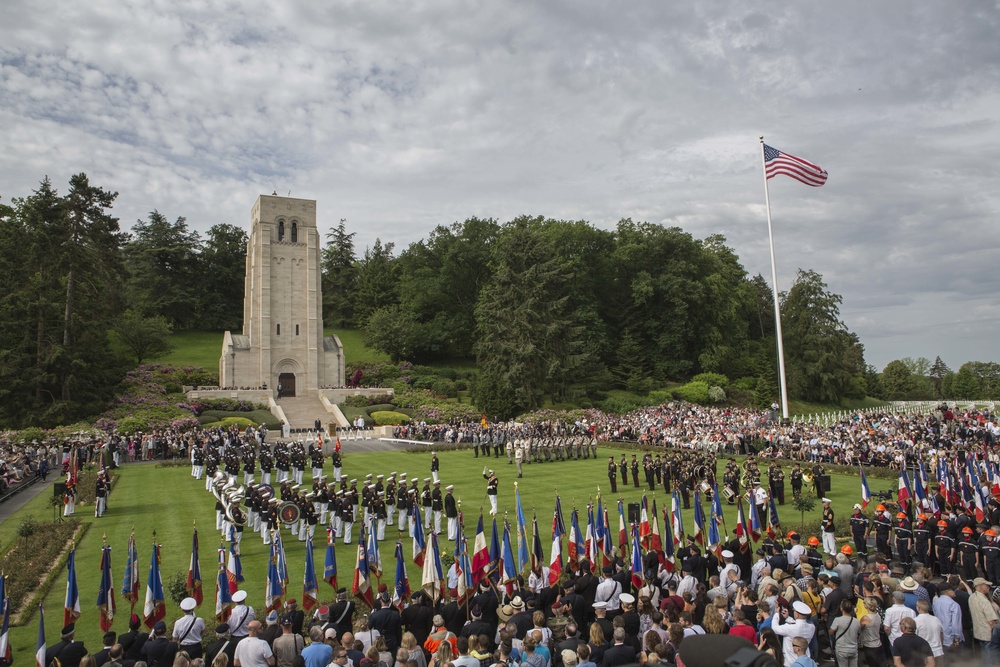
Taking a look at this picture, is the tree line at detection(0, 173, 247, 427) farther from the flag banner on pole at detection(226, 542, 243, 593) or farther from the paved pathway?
the flag banner on pole at detection(226, 542, 243, 593)

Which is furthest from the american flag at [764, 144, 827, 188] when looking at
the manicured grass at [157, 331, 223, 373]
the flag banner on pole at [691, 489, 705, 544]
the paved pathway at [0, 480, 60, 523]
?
the manicured grass at [157, 331, 223, 373]

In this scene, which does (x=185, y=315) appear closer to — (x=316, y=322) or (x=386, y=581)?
(x=316, y=322)

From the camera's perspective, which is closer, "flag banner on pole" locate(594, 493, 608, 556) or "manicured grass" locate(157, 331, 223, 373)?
"flag banner on pole" locate(594, 493, 608, 556)

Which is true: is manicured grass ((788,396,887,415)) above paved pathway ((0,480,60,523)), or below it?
above

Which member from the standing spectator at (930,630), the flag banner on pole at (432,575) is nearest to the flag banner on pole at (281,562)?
the flag banner on pole at (432,575)

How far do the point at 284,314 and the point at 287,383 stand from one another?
17.7 ft

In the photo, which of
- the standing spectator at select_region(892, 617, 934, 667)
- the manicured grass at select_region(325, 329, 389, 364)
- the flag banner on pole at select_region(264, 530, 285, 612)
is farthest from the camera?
the manicured grass at select_region(325, 329, 389, 364)

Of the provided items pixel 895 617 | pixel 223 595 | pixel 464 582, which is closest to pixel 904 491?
pixel 895 617

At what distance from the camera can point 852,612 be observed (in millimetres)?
7961

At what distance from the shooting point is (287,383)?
53.0m

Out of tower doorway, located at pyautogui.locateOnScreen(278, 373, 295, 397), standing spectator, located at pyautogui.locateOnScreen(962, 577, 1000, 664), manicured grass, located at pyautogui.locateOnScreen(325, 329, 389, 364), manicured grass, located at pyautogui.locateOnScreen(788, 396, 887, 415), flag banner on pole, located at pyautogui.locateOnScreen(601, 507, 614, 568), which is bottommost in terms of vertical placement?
standing spectator, located at pyautogui.locateOnScreen(962, 577, 1000, 664)

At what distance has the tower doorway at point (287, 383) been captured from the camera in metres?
52.8

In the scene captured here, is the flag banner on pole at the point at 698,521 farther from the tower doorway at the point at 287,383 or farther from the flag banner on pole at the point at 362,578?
the tower doorway at the point at 287,383

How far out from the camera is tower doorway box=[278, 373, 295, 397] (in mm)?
52844
